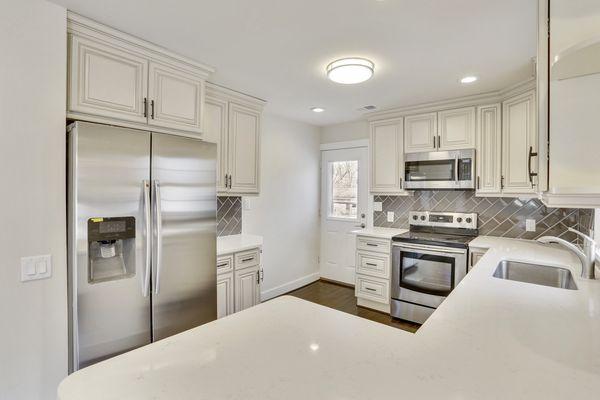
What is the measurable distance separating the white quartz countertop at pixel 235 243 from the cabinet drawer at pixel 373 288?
141 centimetres

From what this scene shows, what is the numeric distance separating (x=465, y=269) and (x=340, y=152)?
2.37 meters

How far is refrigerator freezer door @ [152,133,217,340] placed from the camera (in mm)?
1918

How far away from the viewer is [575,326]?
1065mm

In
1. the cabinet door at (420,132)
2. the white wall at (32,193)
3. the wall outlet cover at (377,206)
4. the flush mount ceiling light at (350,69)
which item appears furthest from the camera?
the wall outlet cover at (377,206)

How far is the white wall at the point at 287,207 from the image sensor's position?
Answer: 3.79 metres

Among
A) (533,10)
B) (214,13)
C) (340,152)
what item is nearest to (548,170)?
(533,10)

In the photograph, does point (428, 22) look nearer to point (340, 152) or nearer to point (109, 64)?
point (109, 64)

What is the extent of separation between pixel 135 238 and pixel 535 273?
2654mm

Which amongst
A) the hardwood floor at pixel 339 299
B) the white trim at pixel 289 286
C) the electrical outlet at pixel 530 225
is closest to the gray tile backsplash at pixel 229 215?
the white trim at pixel 289 286

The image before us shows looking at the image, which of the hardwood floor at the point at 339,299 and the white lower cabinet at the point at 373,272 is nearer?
the hardwood floor at the point at 339,299

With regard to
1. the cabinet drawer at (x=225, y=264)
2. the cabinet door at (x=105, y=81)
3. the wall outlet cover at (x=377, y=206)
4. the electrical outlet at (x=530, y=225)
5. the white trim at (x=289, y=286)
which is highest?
the cabinet door at (x=105, y=81)

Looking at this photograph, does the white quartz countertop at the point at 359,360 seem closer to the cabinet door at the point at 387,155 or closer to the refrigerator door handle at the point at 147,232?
the refrigerator door handle at the point at 147,232

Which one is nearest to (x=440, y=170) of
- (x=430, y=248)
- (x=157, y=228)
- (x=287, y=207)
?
(x=430, y=248)

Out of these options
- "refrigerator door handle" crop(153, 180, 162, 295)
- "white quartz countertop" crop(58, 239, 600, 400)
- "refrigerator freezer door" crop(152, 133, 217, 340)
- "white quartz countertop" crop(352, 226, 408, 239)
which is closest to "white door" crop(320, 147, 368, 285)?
"white quartz countertop" crop(352, 226, 408, 239)
